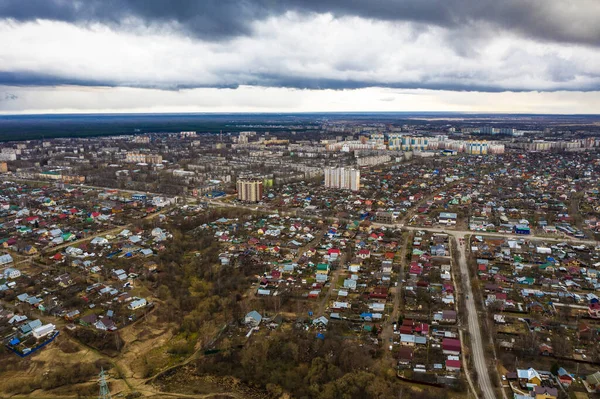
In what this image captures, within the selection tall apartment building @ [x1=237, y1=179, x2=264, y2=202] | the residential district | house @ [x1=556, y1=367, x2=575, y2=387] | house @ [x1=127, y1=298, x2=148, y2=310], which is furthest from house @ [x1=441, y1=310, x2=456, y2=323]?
tall apartment building @ [x1=237, y1=179, x2=264, y2=202]

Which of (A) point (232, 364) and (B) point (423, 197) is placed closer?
(A) point (232, 364)

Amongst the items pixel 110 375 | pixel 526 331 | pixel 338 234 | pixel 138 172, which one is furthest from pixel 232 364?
pixel 138 172

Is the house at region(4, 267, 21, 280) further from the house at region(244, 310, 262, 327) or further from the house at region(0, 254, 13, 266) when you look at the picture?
the house at region(244, 310, 262, 327)

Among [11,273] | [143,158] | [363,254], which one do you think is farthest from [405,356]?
[143,158]

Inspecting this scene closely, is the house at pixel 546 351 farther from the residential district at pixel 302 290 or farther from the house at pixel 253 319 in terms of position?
the house at pixel 253 319

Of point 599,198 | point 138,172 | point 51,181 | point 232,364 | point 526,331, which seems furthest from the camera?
point 138,172

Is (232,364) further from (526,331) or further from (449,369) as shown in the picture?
(526,331)
